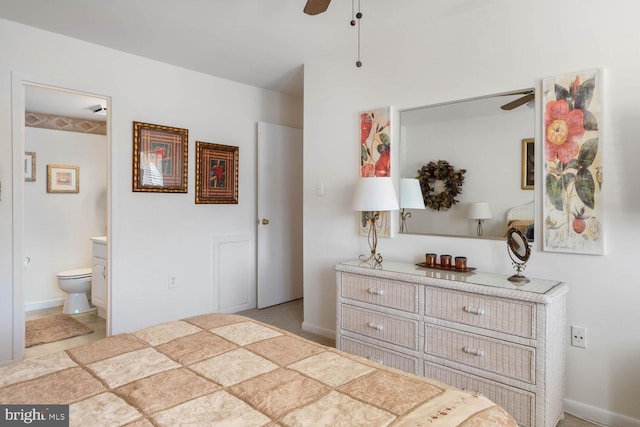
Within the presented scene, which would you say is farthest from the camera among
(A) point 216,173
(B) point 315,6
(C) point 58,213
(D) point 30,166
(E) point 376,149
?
(C) point 58,213

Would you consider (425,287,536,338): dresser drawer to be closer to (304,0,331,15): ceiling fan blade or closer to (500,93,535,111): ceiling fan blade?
(500,93,535,111): ceiling fan blade

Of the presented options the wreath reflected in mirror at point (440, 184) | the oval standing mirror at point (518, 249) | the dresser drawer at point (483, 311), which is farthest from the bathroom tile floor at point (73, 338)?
the oval standing mirror at point (518, 249)

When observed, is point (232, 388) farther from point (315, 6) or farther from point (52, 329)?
point (52, 329)

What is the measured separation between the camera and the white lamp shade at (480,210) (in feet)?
8.38

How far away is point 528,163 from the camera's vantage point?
2.37 m

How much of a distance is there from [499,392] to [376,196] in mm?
1362

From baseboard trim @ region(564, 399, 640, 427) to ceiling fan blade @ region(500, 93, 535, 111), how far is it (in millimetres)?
1764

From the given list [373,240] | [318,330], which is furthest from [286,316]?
[373,240]

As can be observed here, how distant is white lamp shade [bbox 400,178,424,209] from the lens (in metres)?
2.89

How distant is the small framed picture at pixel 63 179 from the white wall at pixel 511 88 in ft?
10.7

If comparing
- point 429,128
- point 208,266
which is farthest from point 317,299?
point 429,128

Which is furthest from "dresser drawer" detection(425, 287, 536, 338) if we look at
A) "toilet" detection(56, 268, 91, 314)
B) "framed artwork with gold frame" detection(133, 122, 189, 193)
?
"toilet" detection(56, 268, 91, 314)

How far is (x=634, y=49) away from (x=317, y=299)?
2795 millimetres

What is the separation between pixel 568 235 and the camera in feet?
7.27
